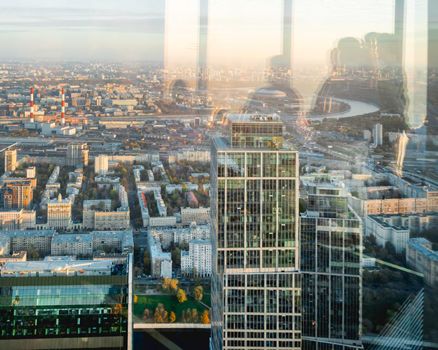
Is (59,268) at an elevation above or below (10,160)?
below

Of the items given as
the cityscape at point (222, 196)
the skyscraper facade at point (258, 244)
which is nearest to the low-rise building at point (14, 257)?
the cityscape at point (222, 196)

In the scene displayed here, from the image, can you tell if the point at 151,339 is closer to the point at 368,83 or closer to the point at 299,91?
the point at 299,91

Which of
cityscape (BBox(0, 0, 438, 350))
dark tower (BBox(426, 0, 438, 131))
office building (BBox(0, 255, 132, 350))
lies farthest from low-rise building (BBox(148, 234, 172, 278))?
dark tower (BBox(426, 0, 438, 131))

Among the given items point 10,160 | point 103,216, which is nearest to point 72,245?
point 103,216

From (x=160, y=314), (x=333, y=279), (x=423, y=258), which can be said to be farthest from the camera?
(x=160, y=314)

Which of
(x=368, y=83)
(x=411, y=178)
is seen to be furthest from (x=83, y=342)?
(x=368, y=83)

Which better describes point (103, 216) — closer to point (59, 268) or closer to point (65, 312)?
point (59, 268)
